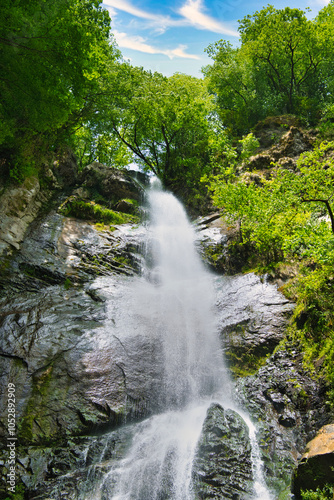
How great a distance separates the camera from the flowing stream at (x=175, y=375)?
527 cm

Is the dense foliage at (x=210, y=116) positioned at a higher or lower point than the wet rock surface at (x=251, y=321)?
higher

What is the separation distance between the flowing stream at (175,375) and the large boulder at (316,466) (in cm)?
69

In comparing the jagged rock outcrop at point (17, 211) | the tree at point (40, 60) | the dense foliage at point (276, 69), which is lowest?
the jagged rock outcrop at point (17, 211)

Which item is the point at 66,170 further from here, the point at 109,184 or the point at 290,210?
the point at 290,210

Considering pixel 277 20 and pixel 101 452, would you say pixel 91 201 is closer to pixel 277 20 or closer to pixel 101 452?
pixel 101 452

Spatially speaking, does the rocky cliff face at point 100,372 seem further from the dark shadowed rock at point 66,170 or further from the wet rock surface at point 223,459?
the dark shadowed rock at point 66,170

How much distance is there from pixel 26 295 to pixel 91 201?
8071mm

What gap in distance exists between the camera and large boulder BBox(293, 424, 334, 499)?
4.42 meters

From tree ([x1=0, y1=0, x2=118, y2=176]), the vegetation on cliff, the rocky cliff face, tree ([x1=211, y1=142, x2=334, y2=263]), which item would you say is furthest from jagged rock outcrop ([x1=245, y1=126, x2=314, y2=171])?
tree ([x1=0, y1=0, x2=118, y2=176])

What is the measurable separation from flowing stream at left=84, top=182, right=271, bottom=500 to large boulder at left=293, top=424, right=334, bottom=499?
2.26 ft

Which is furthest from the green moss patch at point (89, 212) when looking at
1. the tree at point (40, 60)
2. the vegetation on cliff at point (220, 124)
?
the tree at point (40, 60)

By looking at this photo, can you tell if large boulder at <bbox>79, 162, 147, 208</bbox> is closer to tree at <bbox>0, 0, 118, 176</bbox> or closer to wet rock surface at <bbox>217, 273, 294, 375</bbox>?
tree at <bbox>0, 0, 118, 176</bbox>

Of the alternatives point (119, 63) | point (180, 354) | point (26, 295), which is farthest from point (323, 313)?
point (119, 63)

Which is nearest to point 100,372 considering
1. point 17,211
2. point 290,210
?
point 290,210
